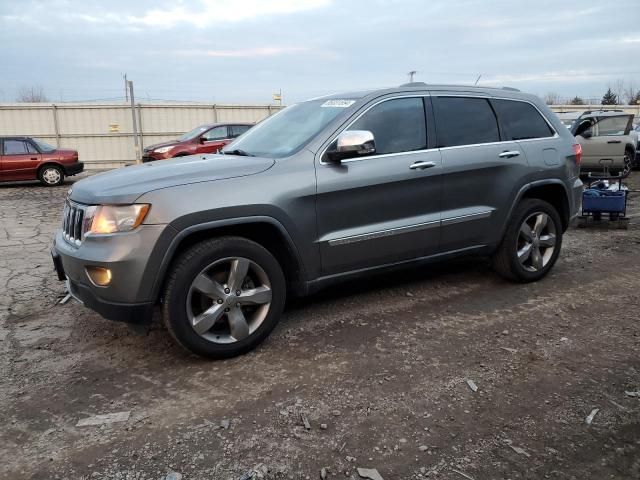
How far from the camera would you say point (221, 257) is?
3.36 m

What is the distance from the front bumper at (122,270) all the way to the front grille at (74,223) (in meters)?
0.15

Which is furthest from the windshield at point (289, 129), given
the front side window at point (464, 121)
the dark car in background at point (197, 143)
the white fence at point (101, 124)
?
the white fence at point (101, 124)

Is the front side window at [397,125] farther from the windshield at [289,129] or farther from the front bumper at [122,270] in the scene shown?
the front bumper at [122,270]

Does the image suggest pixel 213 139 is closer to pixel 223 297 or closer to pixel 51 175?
pixel 51 175

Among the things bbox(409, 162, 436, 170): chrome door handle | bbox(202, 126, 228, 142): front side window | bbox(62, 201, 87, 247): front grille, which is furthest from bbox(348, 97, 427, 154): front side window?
bbox(202, 126, 228, 142): front side window

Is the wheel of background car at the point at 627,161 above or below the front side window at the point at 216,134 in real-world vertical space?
below

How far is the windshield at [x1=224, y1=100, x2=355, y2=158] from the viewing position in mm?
3967

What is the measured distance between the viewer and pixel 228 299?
11.2 feet

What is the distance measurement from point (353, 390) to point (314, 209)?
1.27m

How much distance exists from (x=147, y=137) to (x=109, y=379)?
69.2 feet

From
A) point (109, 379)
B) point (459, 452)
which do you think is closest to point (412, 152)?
point (459, 452)

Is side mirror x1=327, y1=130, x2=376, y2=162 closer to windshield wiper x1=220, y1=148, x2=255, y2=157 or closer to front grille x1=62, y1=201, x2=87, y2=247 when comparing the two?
windshield wiper x1=220, y1=148, x2=255, y2=157

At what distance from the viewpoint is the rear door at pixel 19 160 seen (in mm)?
14320

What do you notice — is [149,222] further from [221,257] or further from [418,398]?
[418,398]
